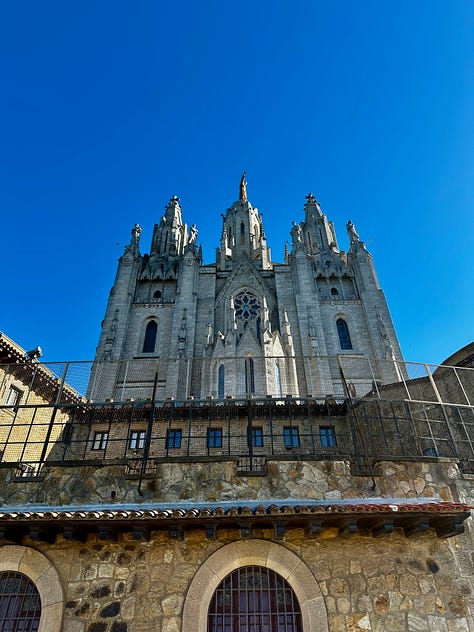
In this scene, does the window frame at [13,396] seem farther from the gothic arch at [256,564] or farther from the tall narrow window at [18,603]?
the gothic arch at [256,564]

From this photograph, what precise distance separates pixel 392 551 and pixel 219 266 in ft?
112

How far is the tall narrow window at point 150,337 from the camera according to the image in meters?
30.7

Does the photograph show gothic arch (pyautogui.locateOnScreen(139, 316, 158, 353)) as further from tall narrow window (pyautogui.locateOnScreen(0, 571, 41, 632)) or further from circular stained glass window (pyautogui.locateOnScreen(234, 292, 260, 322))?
tall narrow window (pyautogui.locateOnScreen(0, 571, 41, 632))

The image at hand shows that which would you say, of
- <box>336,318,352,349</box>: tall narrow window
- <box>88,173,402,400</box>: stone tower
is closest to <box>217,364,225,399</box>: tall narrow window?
<box>88,173,402,400</box>: stone tower

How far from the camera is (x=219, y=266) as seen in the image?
38469mm

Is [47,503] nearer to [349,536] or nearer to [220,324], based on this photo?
[349,536]

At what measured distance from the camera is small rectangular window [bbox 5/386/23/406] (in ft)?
53.2

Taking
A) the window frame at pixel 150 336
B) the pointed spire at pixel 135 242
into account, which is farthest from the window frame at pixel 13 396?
the pointed spire at pixel 135 242

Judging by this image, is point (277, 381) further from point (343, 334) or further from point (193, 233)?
point (193, 233)

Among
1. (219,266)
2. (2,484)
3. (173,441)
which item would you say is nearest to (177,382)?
(173,441)

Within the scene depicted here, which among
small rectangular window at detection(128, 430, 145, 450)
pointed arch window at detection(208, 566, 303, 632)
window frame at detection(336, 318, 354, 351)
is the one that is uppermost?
window frame at detection(336, 318, 354, 351)

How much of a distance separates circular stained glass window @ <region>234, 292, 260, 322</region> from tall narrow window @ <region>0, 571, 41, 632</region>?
2594 centimetres

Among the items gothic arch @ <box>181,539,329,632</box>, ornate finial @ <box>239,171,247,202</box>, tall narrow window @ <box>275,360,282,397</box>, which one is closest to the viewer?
gothic arch @ <box>181,539,329,632</box>

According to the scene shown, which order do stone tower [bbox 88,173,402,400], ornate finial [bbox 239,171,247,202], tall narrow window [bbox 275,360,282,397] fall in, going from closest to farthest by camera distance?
tall narrow window [bbox 275,360,282,397]
stone tower [bbox 88,173,402,400]
ornate finial [bbox 239,171,247,202]
